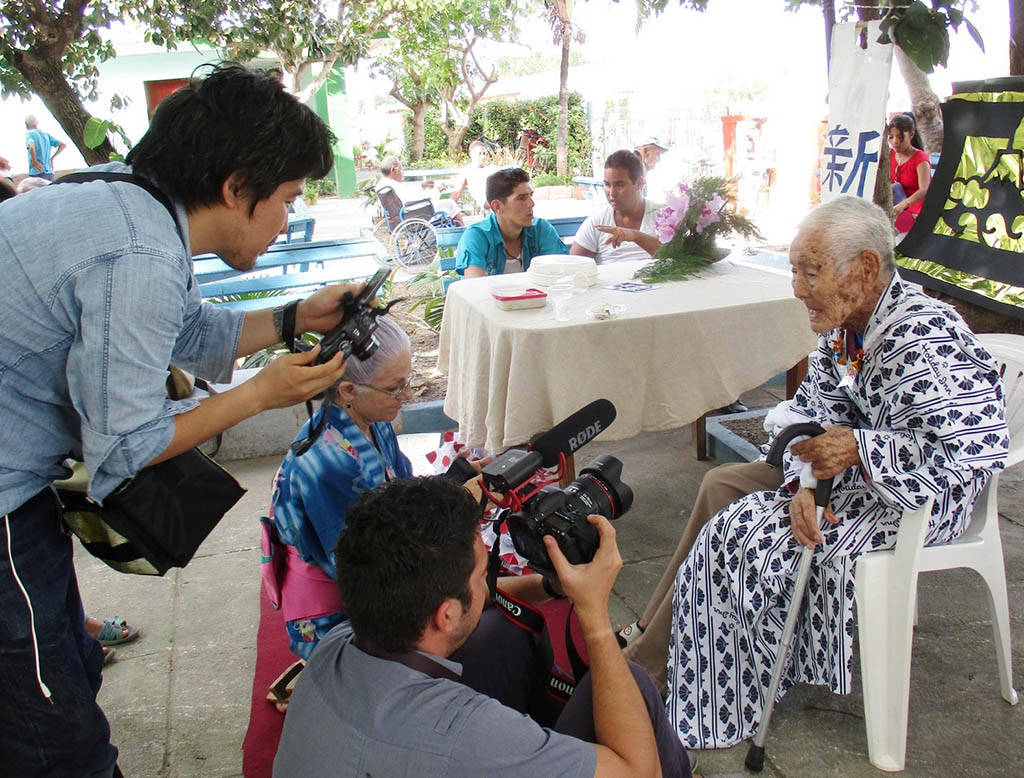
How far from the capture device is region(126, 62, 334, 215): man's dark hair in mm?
1364

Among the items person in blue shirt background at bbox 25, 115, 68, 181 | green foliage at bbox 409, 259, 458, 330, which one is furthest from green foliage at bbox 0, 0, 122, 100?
person in blue shirt background at bbox 25, 115, 68, 181

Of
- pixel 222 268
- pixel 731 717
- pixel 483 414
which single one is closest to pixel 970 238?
pixel 483 414

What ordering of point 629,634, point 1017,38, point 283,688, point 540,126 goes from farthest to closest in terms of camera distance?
1. point 540,126
2. point 1017,38
3. point 629,634
4. point 283,688

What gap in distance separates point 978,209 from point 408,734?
3.63 meters

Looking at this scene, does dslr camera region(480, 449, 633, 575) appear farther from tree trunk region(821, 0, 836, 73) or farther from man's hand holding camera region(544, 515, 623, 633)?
tree trunk region(821, 0, 836, 73)

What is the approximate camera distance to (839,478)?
2.15 meters

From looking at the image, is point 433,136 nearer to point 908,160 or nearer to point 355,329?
point 908,160

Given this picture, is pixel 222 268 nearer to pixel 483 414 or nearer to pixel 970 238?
pixel 483 414

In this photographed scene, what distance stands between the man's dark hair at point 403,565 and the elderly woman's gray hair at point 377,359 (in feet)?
2.75

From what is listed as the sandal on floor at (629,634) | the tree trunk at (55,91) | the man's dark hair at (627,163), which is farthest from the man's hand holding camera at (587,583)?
the tree trunk at (55,91)

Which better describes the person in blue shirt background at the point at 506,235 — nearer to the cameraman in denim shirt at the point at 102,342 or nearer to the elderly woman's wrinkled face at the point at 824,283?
the elderly woman's wrinkled face at the point at 824,283

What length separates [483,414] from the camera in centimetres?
318

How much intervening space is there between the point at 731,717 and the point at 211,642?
1760 mm

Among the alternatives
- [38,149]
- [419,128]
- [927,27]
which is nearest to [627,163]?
[927,27]
